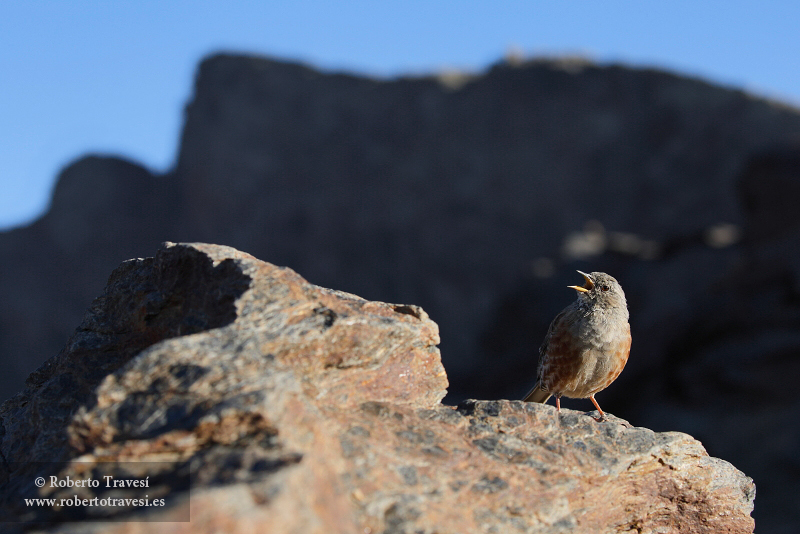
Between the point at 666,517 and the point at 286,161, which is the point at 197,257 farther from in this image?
the point at 286,161

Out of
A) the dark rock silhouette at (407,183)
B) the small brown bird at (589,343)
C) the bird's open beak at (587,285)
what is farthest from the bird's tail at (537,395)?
the dark rock silhouette at (407,183)

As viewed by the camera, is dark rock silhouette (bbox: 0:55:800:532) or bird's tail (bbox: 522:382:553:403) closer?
bird's tail (bbox: 522:382:553:403)

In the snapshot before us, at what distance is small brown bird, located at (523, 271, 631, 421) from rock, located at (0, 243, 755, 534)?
116cm

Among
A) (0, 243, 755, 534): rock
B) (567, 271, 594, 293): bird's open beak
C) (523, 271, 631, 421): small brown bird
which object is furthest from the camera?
(567, 271, 594, 293): bird's open beak

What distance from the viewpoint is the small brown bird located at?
19.0 feet

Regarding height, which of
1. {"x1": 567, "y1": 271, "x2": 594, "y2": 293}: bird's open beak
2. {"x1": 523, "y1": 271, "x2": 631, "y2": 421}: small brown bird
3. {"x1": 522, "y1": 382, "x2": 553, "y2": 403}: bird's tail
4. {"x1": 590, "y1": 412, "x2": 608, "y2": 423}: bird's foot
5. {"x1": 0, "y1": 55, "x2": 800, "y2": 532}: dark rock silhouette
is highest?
{"x1": 0, "y1": 55, "x2": 800, "y2": 532}: dark rock silhouette

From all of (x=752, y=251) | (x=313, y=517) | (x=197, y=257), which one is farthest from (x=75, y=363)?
(x=752, y=251)

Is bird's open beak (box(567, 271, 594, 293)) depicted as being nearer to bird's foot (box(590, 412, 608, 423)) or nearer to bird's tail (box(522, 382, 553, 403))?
bird's tail (box(522, 382, 553, 403))

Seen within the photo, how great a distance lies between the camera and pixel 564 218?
128 ft

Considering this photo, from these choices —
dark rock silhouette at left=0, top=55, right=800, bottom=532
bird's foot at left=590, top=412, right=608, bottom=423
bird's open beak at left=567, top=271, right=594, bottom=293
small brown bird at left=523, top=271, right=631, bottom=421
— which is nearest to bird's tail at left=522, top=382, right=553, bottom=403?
small brown bird at left=523, top=271, right=631, bottom=421

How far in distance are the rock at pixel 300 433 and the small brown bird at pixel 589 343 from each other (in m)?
1.16

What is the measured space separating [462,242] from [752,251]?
19248 millimetres

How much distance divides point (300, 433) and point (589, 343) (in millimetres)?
3404

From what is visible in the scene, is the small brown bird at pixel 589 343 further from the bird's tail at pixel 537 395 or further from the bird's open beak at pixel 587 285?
the bird's tail at pixel 537 395
